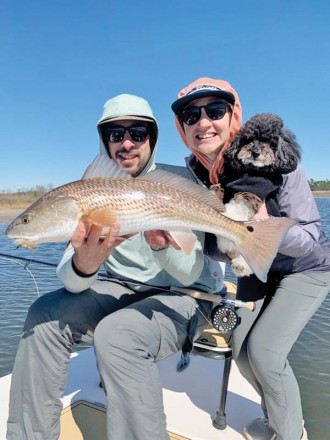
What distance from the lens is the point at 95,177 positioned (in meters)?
2.49

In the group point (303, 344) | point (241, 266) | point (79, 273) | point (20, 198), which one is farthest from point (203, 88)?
point (20, 198)

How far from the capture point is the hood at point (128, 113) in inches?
120

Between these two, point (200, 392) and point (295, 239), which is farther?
point (200, 392)

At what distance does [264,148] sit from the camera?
264 cm

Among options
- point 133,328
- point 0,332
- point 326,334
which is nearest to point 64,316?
point 133,328

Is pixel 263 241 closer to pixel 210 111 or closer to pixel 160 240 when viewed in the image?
pixel 160 240

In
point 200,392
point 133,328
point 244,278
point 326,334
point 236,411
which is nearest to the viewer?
point 133,328

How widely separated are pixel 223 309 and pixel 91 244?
3.45 ft

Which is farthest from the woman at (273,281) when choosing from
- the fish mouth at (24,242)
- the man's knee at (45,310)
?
the fish mouth at (24,242)

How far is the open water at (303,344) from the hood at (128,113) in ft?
4.09

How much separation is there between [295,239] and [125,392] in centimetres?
134

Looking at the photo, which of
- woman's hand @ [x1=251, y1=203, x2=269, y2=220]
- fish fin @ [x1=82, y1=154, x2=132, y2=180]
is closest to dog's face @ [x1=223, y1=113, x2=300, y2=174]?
woman's hand @ [x1=251, y1=203, x2=269, y2=220]

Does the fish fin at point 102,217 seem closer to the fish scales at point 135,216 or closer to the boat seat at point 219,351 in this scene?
the fish scales at point 135,216

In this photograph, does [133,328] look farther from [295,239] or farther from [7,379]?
[7,379]
